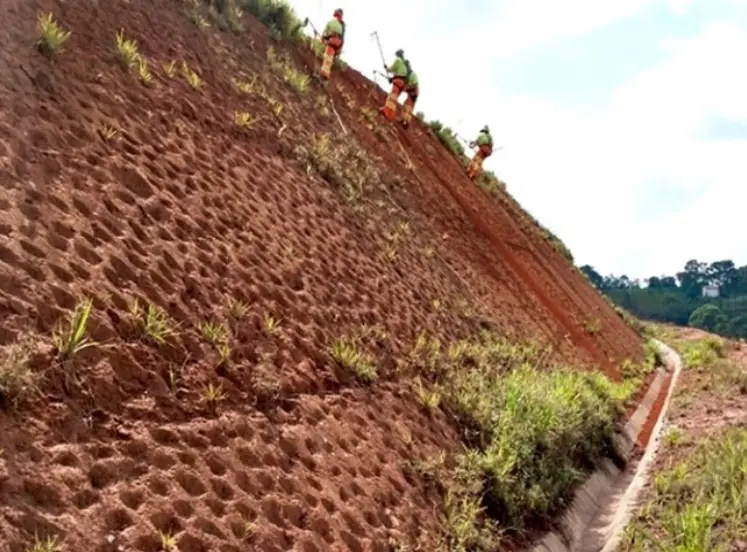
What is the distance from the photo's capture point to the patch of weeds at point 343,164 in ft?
37.9

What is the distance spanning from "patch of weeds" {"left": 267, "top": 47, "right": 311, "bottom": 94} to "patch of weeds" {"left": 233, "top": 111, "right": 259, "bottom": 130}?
3.22 m

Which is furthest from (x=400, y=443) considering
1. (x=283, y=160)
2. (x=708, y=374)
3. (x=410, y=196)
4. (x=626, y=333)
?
(x=626, y=333)

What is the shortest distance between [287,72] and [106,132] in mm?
7019

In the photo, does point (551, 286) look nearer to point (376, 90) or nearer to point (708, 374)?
point (708, 374)

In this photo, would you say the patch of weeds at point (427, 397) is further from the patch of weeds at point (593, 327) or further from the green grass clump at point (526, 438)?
the patch of weeds at point (593, 327)

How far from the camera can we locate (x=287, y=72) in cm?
1392

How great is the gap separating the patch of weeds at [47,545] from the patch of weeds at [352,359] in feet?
13.2

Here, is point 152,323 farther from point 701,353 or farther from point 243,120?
point 701,353

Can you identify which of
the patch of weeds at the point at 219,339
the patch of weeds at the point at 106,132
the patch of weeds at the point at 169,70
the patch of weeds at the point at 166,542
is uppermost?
the patch of weeds at the point at 169,70

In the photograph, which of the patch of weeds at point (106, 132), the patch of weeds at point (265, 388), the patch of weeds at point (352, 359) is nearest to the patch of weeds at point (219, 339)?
the patch of weeds at point (265, 388)

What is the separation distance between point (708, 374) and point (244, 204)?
652 inches

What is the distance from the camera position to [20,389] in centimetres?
444

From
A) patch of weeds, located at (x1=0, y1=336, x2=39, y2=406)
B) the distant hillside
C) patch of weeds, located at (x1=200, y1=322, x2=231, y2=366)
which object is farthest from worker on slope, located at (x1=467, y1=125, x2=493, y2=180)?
the distant hillside

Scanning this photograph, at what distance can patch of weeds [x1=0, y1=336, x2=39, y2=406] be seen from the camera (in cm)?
439
